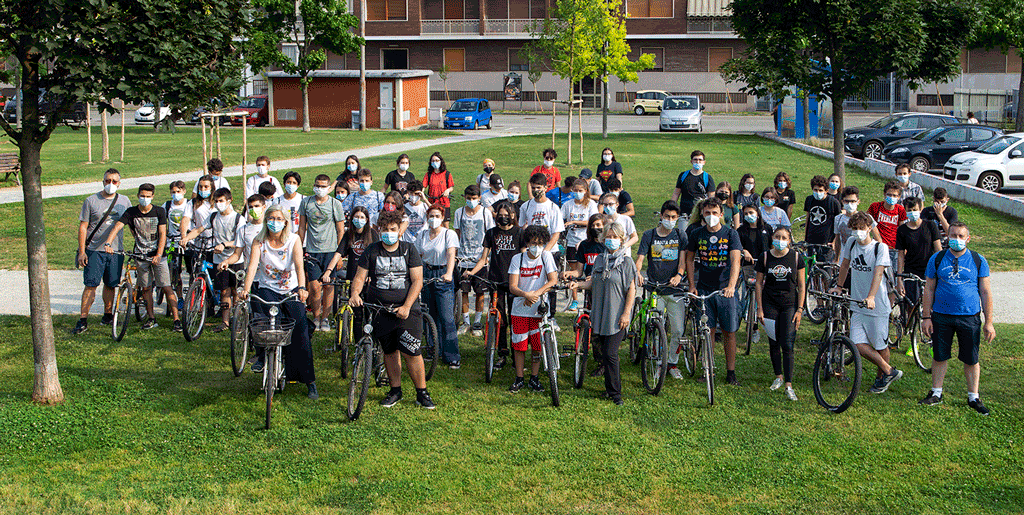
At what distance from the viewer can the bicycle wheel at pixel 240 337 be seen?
9133 mm

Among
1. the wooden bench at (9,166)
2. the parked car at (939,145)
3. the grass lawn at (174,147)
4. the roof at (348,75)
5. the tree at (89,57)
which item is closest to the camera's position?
the tree at (89,57)

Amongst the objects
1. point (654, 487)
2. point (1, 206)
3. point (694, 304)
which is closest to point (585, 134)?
point (1, 206)

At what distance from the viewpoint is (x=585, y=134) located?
4128 cm

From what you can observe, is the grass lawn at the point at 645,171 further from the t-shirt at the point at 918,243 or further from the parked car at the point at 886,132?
the t-shirt at the point at 918,243

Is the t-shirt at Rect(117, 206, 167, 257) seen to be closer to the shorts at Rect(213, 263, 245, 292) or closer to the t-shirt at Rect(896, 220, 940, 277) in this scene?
the shorts at Rect(213, 263, 245, 292)

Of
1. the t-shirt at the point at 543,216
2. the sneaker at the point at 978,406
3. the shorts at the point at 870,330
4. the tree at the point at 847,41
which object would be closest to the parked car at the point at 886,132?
the tree at the point at 847,41

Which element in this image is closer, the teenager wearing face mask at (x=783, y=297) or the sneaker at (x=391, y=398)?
the sneaker at (x=391, y=398)

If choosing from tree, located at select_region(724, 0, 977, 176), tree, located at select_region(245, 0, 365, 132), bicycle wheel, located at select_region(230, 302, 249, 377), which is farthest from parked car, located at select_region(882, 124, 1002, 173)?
tree, located at select_region(245, 0, 365, 132)

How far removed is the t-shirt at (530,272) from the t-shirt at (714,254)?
56.7 inches

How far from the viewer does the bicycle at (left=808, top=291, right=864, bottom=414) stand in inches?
328

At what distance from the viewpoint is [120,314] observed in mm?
10781

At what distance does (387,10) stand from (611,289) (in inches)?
2425

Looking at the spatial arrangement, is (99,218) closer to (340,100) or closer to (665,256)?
(665,256)

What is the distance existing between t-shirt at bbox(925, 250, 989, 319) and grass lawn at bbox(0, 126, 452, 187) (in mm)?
21640
